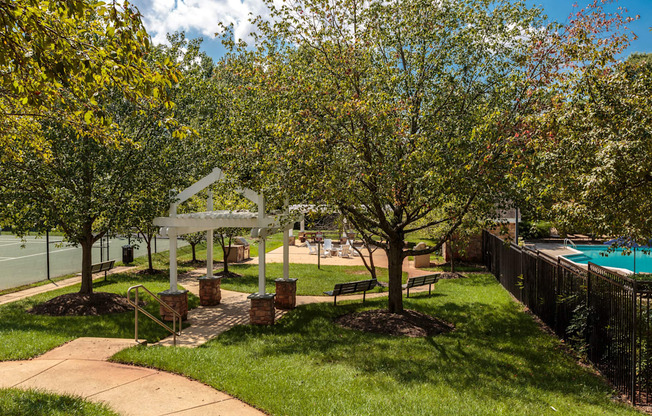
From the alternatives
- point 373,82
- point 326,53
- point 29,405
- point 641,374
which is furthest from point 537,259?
point 29,405

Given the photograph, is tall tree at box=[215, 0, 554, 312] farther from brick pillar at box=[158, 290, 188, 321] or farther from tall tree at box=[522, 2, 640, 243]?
brick pillar at box=[158, 290, 188, 321]

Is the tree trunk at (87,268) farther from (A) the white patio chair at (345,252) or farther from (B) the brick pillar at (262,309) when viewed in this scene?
(A) the white patio chair at (345,252)

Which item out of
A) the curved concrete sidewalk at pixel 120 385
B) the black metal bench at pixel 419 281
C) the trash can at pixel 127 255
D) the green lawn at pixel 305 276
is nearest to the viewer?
the curved concrete sidewalk at pixel 120 385

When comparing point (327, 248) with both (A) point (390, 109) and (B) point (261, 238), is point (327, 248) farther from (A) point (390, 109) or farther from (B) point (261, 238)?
(A) point (390, 109)

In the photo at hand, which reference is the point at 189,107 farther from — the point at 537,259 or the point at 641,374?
the point at 641,374

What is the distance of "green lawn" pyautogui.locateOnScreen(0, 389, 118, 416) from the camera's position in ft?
17.9

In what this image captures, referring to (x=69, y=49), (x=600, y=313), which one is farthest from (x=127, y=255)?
(x=600, y=313)

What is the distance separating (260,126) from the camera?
11.0 metres

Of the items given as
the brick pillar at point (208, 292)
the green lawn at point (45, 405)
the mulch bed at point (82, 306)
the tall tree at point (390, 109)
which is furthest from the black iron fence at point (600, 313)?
the mulch bed at point (82, 306)

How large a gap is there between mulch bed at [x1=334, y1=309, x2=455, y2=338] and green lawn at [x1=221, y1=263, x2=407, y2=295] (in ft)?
14.0

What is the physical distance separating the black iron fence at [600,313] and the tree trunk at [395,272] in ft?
11.3

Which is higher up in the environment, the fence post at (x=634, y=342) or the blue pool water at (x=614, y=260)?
the fence post at (x=634, y=342)

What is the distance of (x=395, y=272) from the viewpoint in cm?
1188

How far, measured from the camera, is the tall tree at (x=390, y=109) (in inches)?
372
